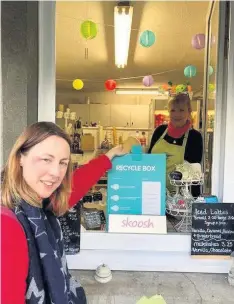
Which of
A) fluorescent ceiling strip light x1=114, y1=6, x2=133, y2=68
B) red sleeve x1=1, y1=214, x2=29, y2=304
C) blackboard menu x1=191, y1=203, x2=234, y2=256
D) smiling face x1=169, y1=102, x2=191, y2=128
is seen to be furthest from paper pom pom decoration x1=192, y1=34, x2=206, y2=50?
red sleeve x1=1, y1=214, x2=29, y2=304

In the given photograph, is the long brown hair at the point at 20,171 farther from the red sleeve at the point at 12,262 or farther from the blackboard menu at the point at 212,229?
the blackboard menu at the point at 212,229

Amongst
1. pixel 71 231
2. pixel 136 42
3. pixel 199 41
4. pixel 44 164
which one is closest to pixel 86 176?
pixel 71 231

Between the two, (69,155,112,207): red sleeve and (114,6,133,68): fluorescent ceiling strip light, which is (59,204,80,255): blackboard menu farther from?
(114,6,133,68): fluorescent ceiling strip light

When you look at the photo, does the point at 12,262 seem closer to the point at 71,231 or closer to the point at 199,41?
the point at 71,231

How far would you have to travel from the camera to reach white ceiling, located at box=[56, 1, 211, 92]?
8.07 ft

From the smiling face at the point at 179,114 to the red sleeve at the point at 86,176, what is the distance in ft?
2.36

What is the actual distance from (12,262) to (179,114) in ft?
4.83

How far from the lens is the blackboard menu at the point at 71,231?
1264mm

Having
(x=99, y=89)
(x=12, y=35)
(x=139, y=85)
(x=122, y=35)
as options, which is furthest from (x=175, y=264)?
(x=99, y=89)

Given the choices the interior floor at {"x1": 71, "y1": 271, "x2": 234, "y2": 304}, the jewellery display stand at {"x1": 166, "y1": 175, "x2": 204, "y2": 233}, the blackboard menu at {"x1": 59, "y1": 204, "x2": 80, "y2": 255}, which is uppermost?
the jewellery display stand at {"x1": 166, "y1": 175, "x2": 204, "y2": 233}

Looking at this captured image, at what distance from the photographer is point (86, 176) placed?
1181 mm

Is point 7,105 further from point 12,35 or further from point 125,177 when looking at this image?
point 125,177

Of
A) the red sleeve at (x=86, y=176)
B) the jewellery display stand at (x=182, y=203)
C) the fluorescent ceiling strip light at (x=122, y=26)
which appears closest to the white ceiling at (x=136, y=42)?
the fluorescent ceiling strip light at (x=122, y=26)

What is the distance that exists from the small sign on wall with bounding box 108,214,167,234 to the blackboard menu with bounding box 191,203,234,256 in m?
0.13
